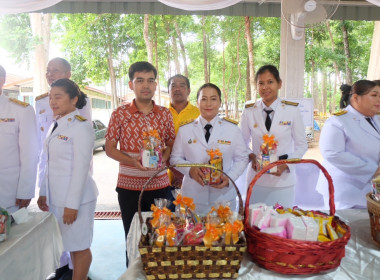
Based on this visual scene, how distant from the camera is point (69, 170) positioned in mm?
2068

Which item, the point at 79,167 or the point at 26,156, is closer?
the point at 79,167

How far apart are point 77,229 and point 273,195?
1.40 metres

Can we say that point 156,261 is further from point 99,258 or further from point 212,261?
point 99,258

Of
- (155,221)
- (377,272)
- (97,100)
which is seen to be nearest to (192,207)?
(155,221)

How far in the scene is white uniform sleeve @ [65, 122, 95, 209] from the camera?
6.61 ft

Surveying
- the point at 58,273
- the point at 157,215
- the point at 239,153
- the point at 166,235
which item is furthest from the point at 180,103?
the point at 166,235

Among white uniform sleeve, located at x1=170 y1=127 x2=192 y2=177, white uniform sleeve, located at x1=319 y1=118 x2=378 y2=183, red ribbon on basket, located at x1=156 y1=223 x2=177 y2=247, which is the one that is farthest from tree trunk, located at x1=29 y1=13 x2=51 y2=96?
red ribbon on basket, located at x1=156 y1=223 x2=177 y2=247

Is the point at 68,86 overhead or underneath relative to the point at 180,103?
overhead

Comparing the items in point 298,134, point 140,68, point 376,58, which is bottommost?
point 298,134

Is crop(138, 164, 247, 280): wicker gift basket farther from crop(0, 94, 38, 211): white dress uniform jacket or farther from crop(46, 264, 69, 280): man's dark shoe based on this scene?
crop(46, 264, 69, 280): man's dark shoe

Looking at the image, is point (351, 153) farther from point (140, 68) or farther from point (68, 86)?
point (68, 86)

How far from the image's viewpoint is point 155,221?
3.98 ft

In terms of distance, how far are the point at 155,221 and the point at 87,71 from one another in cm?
1866

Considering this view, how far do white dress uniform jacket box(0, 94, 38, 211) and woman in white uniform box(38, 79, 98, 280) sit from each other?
0.15 m
